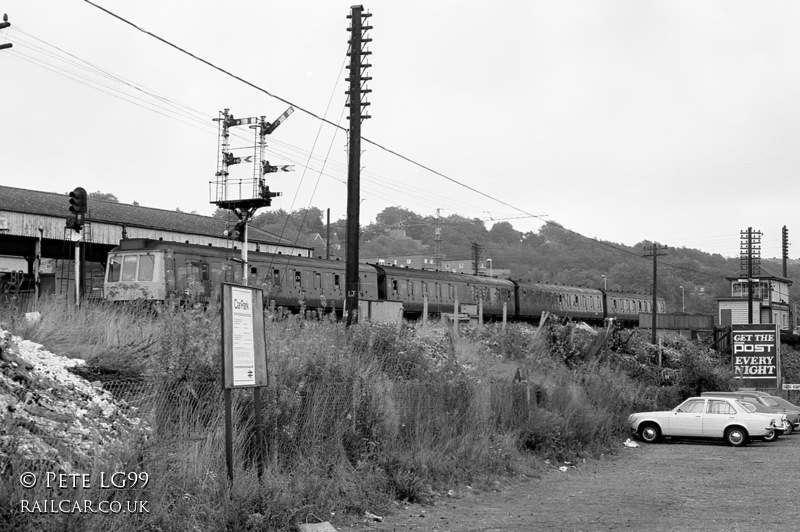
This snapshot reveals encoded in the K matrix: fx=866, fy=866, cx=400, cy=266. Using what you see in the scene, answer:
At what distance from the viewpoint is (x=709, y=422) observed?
23656 millimetres

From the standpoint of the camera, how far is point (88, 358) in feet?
33.1

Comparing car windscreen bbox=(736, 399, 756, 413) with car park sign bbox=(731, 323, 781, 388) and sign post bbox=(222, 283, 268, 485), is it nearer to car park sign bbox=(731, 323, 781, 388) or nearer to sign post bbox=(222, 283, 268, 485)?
car park sign bbox=(731, 323, 781, 388)

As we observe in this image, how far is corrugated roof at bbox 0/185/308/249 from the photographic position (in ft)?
107

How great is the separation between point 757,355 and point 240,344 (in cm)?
3202

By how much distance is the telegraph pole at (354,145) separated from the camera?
1952 cm

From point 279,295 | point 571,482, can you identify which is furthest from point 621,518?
point 279,295

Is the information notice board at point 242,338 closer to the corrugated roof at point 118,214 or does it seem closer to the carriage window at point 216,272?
the carriage window at point 216,272

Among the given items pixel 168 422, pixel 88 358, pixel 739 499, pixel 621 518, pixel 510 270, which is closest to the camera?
pixel 168 422

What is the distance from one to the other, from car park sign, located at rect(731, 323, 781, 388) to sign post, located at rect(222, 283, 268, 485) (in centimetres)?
3113

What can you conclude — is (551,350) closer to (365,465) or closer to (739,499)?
(739,499)

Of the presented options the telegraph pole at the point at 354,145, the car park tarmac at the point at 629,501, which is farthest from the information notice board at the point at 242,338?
the telegraph pole at the point at 354,145

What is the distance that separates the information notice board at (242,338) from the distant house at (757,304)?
248 feet

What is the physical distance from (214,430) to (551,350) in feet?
55.4

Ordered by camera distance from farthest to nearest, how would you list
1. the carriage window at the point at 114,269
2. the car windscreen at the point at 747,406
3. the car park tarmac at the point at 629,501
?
the carriage window at the point at 114,269, the car windscreen at the point at 747,406, the car park tarmac at the point at 629,501
